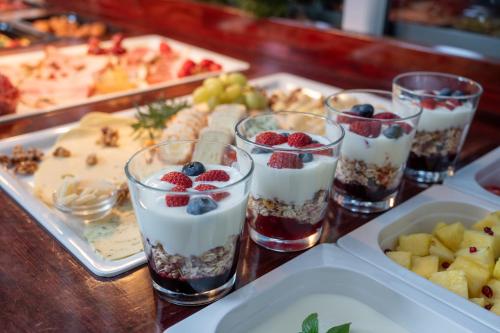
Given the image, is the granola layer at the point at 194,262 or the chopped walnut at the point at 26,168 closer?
the granola layer at the point at 194,262

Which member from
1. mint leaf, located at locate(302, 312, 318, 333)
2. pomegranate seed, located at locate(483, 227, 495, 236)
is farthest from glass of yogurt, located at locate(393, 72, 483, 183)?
mint leaf, located at locate(302, 312, 318, 333)

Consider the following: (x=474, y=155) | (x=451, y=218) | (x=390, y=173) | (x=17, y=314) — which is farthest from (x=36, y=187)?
(x=474, y=155)

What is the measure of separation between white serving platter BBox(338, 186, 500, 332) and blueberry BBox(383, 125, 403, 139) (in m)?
0.18

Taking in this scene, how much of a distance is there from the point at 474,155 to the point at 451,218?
1.04ft

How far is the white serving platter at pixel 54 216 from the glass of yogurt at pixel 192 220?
0.37 feet

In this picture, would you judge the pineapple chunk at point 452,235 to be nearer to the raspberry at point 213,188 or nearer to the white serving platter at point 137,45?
the raspberry at point 213,188

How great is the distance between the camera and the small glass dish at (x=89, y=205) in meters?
1.15

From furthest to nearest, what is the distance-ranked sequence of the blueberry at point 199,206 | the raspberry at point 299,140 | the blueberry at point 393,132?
the blueberry at point 393,132 < the raspberry at point 299,140 < the blueberry at point 199,206

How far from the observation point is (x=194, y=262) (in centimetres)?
86

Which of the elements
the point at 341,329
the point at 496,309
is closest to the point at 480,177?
the point at 496,309

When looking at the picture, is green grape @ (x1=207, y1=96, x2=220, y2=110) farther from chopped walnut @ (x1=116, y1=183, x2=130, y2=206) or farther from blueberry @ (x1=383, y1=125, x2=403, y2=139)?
blueberry @ (x1=383, y1=125, x2=403, y2=139)

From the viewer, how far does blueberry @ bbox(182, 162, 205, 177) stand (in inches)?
36.3

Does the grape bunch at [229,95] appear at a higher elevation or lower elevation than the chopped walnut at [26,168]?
higher

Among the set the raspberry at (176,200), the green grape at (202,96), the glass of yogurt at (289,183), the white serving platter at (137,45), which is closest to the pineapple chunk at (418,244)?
the glass of yogurt at (289,183)
